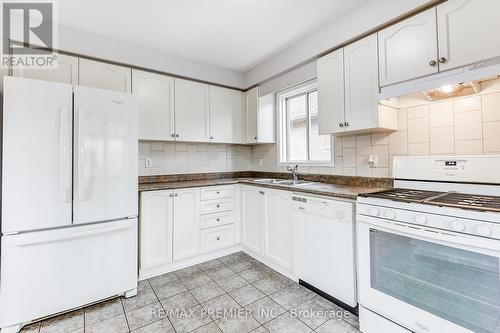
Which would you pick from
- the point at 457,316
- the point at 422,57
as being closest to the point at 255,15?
the point at 422,57

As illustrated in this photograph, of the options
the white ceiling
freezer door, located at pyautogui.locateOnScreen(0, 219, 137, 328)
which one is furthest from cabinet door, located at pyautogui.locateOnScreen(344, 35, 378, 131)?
freezer door, located at pyautogui.locateOnScreen(0, 219, 137, 328)

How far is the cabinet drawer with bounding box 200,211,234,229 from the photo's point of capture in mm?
2664

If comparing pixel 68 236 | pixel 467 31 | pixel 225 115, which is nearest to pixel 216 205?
pixel 225 115

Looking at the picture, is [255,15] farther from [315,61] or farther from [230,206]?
[230,206]

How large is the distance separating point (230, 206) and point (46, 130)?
1.87m

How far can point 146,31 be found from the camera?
2281 millimetres

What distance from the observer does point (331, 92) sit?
2178 millimetres

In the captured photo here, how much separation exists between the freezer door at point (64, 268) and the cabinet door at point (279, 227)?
1.29m

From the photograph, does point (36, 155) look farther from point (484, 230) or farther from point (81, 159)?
point (484, 230)

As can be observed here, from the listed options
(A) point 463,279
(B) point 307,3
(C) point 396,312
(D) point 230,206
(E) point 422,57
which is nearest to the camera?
(A) point 463,279

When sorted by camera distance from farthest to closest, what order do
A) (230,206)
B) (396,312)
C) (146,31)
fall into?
1. (230,206)
2. (146,31)
3. (396,312)

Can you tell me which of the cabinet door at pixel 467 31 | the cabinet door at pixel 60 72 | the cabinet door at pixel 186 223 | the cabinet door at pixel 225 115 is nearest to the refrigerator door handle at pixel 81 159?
the cabinet door at pixel 60 72

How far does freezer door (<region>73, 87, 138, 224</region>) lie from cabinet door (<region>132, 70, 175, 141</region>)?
2.01 feet

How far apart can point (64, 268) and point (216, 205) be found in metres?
1.45
